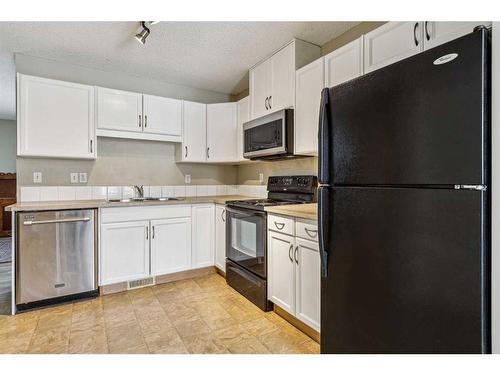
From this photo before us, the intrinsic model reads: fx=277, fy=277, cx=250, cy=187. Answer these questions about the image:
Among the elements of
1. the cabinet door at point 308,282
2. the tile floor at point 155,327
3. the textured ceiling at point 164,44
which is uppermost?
the textured ceiling at point 164,44

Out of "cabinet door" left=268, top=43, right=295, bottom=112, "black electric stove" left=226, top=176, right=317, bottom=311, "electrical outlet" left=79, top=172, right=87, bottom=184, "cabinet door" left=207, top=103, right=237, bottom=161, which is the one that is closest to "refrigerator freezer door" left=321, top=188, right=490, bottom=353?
Answer: "black electric stove" left=226, top=176, right=317, bottom=311

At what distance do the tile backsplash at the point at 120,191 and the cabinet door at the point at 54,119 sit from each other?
43 cm

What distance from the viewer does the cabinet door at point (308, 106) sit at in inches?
86.5

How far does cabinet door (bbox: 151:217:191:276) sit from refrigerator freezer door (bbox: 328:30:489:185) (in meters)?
2.16

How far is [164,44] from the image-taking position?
8.42ft

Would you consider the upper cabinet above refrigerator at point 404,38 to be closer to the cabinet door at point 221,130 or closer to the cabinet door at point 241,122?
the cabinet door at point 241,122

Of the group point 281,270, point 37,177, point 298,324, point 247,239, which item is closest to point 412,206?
point 281,270

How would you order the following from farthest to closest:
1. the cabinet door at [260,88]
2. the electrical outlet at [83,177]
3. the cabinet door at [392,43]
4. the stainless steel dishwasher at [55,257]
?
the electrical outlet at [83,177] < the cabinet door at [260,88] < the stainless steel dishwasher at [55,257] < the cabinet door at [392,43]

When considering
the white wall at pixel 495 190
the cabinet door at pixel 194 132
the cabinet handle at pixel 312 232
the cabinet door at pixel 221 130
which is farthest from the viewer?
the cabinet door at pixel 221 130

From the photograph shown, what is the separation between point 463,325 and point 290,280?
4.18 feet

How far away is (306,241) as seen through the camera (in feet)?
6.15

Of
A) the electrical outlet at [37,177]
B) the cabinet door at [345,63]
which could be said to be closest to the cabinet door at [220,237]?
the cabinet door at [345,63]

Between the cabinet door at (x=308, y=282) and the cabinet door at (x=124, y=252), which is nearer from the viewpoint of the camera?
the cabinet door at (x=308, y=282)

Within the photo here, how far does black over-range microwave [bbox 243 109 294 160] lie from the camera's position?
2484 millimetres
